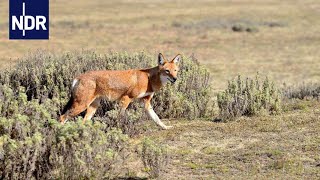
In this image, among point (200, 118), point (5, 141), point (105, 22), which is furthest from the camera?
point (105, 22)

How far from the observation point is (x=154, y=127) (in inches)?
500

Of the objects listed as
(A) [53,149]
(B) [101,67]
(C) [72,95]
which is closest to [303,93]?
(B) [101,67]

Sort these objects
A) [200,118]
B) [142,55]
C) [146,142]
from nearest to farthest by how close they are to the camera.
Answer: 1. [146,142]
2. [200,118]
3. [142,55]

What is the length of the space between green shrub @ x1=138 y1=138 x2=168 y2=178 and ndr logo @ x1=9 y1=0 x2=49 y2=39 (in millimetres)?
23952

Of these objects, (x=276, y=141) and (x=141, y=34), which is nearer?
(x=276, y=141)

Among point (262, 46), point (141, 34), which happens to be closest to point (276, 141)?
point (262, 46)

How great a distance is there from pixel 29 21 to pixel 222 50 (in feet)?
32.0

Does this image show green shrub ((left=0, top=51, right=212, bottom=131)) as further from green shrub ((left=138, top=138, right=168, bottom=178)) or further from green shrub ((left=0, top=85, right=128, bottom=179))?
green shrub ((left=0, top=85, right=128, bottom=179))

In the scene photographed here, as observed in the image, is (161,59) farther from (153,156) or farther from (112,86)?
(153,156)

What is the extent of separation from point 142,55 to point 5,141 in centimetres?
711

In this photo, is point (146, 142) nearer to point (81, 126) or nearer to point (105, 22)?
point (81, 126)

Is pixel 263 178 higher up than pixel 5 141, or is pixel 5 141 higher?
pixel 5 141

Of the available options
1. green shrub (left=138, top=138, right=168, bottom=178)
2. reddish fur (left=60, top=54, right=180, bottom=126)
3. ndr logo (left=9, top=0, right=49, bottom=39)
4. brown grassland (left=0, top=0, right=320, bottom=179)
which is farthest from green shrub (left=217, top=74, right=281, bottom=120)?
ndr logo (left=9, top=0, right=49, bottom=39)

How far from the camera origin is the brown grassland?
10.1 meters
